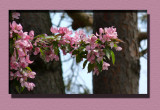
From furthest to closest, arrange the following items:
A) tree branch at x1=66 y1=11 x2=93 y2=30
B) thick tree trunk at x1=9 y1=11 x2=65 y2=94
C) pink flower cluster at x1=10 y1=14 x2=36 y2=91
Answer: tree branch at x1=66 y1=11 x2=93 y2=30, thick tree trunk at x1=9 y1=11 x2=65 y2=94, pink flower cluster at x1=10 y1=14 x2=36 y2=91

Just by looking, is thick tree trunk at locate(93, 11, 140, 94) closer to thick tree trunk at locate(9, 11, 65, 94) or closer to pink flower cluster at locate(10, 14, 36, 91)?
thick tree trunk at locate(9, 11, 65, 94)

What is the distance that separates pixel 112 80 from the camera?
2.39 metres

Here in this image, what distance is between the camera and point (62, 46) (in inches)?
55.2

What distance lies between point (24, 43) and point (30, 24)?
778 millimetres

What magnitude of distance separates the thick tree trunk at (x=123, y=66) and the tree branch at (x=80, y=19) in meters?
0.29

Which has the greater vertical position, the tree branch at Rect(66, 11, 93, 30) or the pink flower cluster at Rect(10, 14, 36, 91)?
the tree branch at Rect(66, 11, 93, 30)

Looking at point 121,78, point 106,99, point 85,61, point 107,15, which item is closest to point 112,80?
point 121,78

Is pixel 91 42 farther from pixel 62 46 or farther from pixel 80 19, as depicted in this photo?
pixel 80 19

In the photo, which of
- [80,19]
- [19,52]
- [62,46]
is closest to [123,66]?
[80,19]

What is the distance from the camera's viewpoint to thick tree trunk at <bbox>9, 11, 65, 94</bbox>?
1947mm

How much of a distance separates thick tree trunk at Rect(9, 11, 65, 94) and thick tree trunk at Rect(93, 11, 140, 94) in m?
0.44

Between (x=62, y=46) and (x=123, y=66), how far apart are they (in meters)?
1.08

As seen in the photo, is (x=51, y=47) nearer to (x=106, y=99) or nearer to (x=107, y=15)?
(x=106, y=99)

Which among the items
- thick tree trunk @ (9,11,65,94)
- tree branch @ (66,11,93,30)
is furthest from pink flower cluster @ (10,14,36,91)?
tree branch @ (66,11,93,30)
